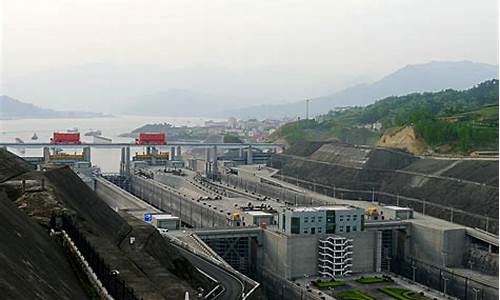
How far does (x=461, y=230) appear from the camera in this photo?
48.9 m

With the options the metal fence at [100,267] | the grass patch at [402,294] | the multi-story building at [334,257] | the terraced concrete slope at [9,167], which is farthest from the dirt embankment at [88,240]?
the grass patch at [402,294]

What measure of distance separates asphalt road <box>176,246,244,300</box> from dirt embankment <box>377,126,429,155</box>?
43.3m

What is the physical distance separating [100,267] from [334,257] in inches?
1049

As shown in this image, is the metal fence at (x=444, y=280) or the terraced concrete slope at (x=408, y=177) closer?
the metal fence at (x=444, y=280)

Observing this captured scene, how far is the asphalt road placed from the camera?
95.7ft

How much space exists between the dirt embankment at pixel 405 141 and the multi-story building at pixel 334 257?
32141 mm

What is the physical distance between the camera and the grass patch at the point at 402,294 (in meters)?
39.1

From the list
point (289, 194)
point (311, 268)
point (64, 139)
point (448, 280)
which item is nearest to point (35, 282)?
point (311, 268)

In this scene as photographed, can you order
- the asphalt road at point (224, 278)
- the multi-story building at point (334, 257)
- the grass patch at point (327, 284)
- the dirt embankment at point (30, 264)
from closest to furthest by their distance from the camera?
the dirt embankment at point (30, 264) < the asphalt road at point (224, 278) < the grass patch at point (327, 284) < the multi-story building at point (334, 257)

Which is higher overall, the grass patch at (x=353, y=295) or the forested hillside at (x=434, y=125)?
the forested hillside at (x=434, y=125)

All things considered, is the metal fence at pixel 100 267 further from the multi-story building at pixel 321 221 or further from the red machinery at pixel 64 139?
the red machinery at pixel 64 139

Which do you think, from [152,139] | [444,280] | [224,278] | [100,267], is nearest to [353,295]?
[444,280]

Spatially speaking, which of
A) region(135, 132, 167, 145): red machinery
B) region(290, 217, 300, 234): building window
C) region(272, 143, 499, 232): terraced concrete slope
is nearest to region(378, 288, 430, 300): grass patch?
region(290, 217, 300, 234): building window

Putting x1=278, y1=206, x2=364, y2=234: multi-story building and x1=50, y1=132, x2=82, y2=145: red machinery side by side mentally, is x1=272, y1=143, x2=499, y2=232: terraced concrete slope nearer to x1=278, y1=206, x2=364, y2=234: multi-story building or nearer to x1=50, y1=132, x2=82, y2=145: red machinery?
x1=278, y1=206, x2=364, y2=234: multi-story building
